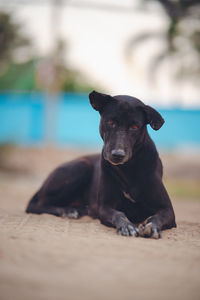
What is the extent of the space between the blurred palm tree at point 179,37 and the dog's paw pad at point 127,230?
1159cm

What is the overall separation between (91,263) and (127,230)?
3.74 feet

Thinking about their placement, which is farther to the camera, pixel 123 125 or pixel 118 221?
pixel 123 125

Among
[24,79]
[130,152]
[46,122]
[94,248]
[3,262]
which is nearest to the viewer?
[3,262]

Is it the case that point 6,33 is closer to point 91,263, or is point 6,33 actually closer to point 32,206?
point 32,206

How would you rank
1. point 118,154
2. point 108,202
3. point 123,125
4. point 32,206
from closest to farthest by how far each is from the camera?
point 118,154 < point 123,125 < point 108,202 < point 32,206

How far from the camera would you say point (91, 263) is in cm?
299

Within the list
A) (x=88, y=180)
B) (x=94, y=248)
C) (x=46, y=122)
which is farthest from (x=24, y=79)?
(x=94, y=248)

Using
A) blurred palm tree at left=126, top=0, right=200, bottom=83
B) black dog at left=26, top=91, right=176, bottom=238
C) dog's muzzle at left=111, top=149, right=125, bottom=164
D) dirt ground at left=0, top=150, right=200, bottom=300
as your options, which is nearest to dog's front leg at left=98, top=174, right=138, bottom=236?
black dog at left=26, top=91, right=176, bottom=238

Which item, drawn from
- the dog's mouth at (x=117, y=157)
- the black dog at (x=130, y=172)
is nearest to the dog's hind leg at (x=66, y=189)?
the black dog at (x=130, y=172)

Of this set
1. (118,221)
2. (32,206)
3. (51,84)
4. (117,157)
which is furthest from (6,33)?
(118,221)

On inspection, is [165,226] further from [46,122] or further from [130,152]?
[46,122]

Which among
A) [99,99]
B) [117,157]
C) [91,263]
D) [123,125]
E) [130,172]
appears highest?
[99,99]

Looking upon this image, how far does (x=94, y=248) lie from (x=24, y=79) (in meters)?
31.1

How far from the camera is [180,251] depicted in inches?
138
